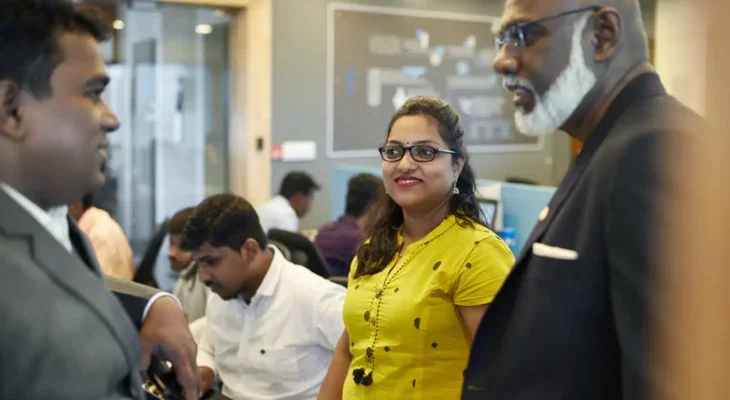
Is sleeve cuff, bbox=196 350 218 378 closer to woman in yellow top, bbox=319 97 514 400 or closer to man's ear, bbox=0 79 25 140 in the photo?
woman in yellow top, bbox=319 97 514 400

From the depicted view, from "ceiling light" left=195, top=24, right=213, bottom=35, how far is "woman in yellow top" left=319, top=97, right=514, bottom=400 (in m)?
4.28

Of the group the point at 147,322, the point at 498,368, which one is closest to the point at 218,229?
the point at 147,322

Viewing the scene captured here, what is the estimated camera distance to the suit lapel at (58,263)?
0.85m

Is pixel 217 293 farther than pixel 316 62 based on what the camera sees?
No

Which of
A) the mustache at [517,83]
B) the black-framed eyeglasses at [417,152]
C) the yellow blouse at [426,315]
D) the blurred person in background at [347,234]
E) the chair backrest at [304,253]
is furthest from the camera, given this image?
the blurred person in background at [347,234]

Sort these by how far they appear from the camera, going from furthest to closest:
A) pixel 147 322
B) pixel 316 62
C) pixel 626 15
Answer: pixel 316 62
pixel 147 322
pixel 626 15

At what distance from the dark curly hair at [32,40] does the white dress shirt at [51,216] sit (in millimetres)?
111

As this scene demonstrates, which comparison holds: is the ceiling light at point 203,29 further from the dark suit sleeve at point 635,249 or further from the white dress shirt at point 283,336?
the dark suit sleeve at point 635,249

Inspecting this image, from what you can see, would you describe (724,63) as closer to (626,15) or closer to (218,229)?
(626,15)

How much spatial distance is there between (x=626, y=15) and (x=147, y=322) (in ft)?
2.58

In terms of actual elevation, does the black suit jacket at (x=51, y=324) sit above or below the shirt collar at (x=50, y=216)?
below

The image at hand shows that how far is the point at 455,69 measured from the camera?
6477 mm

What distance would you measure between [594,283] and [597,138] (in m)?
0.20

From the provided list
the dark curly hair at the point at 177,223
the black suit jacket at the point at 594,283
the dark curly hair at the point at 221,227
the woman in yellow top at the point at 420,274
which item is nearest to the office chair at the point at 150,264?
the dark curly hair at the point at 177,223
